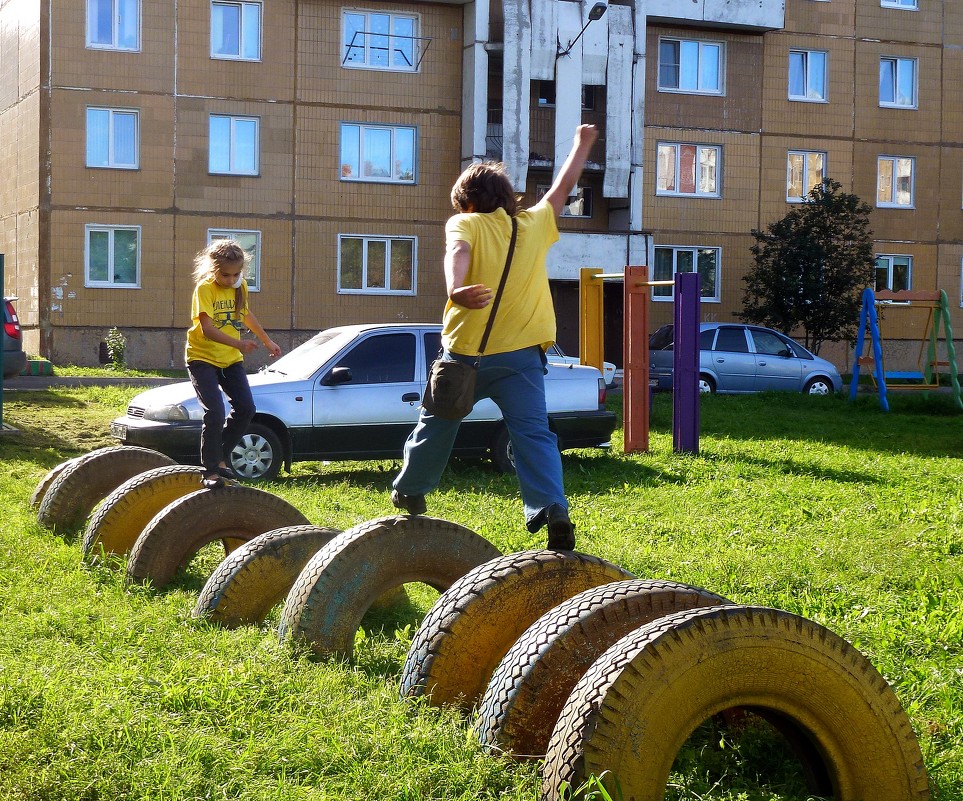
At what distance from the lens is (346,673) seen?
14.6ft

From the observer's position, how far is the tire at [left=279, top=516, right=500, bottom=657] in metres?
4.65

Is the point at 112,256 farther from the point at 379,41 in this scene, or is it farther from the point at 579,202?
the point at 579,202

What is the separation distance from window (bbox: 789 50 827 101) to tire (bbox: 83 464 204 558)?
2939 centimetres

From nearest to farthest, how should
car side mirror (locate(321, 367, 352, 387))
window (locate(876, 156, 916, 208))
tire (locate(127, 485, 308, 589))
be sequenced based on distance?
tire (locate(127, 485, 308, 589)) < car side mirror (locate(321, 367, 352, 387)) < window (locate(876, 156, 916, 208))

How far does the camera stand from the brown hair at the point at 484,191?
5312 millimetres

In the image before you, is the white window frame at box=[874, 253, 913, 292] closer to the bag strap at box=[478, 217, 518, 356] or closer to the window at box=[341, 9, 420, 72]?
the window at box=[341, 9, 420, 72]

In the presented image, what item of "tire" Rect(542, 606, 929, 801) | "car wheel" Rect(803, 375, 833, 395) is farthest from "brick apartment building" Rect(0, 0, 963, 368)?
"tire" Rect(542, 606, 929, 801)

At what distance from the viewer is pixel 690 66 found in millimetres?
32375

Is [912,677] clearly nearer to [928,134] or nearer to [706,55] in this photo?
[706,55]

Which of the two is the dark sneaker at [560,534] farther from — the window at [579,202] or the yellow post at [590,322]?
the window at [579,202]

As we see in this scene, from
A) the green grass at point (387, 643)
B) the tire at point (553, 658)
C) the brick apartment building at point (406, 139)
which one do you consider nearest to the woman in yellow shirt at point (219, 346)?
the green grass at point (387, 643)

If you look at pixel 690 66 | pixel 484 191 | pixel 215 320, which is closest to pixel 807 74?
pixel 690 66

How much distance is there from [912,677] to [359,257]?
26.1 meters

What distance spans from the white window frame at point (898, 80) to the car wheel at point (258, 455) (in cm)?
2731
